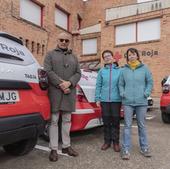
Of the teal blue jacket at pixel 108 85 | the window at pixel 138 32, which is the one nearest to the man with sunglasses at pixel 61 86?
the teal blue jacket at pixel 108 85

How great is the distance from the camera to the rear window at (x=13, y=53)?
14.6 feet

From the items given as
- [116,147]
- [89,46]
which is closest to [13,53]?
[116,147]

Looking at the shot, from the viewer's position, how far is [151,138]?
732cm

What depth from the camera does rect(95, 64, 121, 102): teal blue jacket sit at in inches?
235

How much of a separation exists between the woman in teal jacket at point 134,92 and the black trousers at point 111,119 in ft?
0.86

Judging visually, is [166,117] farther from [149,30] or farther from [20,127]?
[149,30]

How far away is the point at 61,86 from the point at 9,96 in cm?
105

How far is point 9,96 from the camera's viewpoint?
441 centimetres

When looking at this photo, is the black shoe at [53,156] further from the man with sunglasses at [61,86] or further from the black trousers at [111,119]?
the black trousers at [111,119]

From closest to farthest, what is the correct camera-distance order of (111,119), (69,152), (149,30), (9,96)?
1. (9,96)
2. (69,152)
3. (111,119)
4. (149,30)

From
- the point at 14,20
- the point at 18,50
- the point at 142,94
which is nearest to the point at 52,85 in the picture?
the point at 18,50

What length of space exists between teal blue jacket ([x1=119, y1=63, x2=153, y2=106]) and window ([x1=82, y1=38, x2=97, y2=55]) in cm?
1863

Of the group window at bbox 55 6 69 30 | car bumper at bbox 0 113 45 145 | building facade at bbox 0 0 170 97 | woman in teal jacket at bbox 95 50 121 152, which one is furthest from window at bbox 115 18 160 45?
car bumper at bbox 0 113 45 145

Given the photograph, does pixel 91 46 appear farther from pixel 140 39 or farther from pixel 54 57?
pixel 54 57
